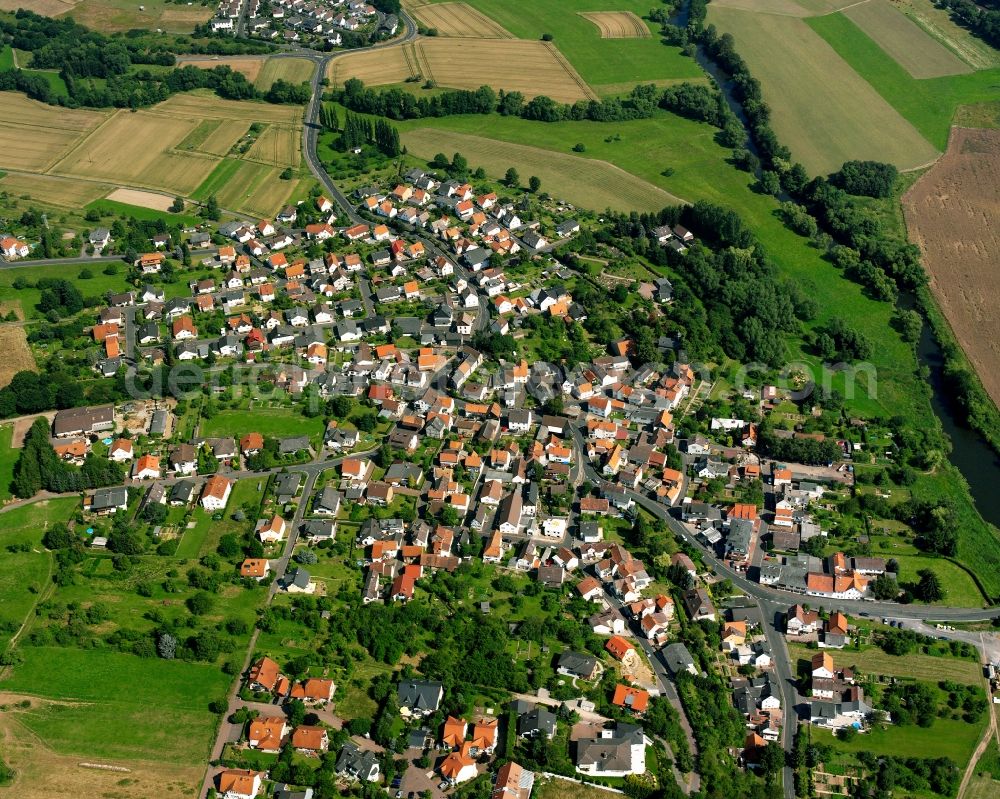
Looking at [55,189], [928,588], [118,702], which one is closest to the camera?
[118,702]

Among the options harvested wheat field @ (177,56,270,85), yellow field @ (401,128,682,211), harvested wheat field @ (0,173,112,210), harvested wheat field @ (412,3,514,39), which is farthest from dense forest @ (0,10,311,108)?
harvested wheat field @ (412,3,514,39)

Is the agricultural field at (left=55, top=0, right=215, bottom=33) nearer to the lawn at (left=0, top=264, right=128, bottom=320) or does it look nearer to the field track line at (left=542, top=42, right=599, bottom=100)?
the field track line at (left=542, top=42, right=599, bottom=100)

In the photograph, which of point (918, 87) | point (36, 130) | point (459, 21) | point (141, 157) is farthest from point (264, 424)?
point (918, 87)

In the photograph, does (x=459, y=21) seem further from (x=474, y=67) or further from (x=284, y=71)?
(x=284, y=71)

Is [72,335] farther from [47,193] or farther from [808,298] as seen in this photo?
[808,298]

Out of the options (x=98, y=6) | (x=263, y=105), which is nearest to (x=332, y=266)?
(x=263, y=105)
